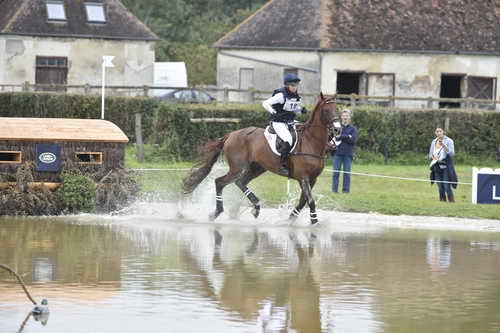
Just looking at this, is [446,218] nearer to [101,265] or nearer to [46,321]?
[101,265]

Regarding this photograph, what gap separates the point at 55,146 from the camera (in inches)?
824

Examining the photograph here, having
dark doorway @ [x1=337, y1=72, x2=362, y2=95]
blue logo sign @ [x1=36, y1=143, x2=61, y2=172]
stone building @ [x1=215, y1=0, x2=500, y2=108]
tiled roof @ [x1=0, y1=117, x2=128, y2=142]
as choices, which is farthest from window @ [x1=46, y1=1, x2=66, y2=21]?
blue logo sign @ [x1=36, y1=143, x2=61, y2=172]

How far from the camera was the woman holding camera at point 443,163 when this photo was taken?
23.8 m

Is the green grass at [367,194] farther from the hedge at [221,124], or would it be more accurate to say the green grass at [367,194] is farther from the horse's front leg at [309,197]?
the horse's front leg at [309,197]

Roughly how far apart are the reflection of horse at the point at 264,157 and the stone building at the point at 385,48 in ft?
79.3

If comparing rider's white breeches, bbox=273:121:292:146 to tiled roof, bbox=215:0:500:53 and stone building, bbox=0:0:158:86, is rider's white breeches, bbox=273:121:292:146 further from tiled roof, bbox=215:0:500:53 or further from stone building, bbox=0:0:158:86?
stone building, bbox=0:0:158:86

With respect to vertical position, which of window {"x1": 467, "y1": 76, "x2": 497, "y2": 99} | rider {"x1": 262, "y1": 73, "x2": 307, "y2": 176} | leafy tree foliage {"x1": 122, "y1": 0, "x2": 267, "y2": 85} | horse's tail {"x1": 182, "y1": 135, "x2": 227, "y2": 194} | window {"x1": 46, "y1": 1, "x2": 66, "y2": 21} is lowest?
horse's tail {"x1": 182, "y1": 135, "x2": 227, "y2": 194}

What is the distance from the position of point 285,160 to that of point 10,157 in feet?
16.9

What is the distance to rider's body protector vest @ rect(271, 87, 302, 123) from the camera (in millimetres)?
19828

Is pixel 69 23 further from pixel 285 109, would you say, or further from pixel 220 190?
pixel 285 109

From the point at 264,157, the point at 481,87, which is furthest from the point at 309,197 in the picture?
the point at 481,87

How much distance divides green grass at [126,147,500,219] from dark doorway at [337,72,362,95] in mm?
17913

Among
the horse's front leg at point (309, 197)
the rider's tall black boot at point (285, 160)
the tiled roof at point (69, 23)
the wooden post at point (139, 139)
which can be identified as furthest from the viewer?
the tiled roof at point (69, 23)

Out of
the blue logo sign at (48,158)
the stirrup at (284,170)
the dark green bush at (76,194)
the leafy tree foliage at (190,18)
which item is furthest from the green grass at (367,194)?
the leafy tree foliage at (190,18)
